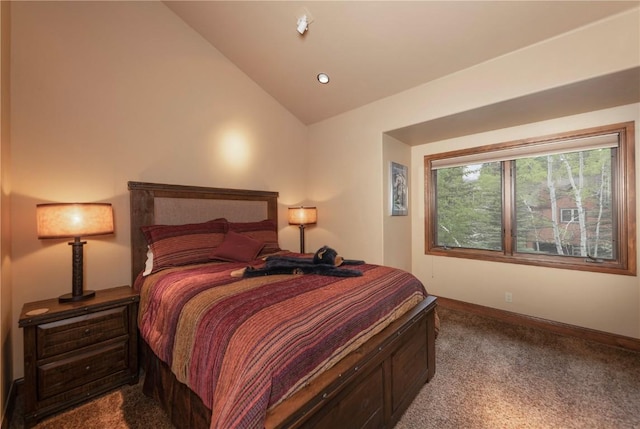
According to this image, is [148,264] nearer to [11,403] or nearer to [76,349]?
[76,349]

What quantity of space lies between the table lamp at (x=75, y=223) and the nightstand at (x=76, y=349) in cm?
18

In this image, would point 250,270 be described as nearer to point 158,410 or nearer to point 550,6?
point 158,410

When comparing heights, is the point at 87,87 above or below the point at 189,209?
above

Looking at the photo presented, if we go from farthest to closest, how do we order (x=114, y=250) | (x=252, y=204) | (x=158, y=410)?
(x=252, y=204), (x=114, y=250), (x=158, y=410)

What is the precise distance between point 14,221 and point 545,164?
487 cm

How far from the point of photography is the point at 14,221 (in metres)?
1.85

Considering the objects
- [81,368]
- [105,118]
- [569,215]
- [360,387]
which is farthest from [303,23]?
[569,215]

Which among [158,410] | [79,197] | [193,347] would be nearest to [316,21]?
[79,197]

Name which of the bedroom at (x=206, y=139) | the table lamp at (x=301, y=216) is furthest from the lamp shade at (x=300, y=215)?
the bedroom at (x=206, y=139)

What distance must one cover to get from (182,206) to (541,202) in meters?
3.94

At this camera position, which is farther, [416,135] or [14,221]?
[416,135]

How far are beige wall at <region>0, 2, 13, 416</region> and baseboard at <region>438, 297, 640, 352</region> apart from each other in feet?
13.7

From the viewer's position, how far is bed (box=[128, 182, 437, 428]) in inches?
38.1

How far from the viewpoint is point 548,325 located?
9.17 feet
